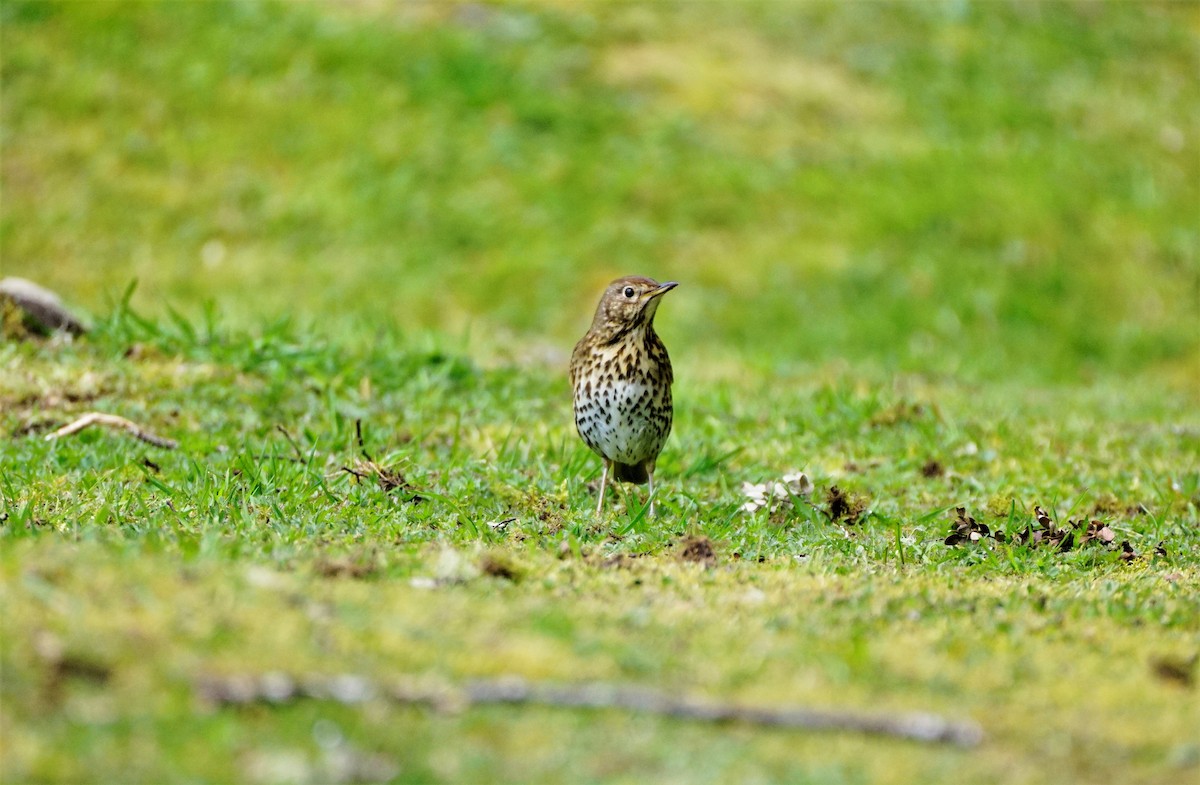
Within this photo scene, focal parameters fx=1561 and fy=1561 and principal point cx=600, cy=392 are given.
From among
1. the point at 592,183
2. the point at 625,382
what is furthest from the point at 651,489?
the point at 592,183

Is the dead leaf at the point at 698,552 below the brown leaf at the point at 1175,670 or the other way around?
below

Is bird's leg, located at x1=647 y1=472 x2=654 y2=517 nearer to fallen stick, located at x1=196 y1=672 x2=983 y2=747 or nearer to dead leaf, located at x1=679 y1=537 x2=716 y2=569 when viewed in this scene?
dead leaf, located at x1=679 y1=537 x2=716 y2=569

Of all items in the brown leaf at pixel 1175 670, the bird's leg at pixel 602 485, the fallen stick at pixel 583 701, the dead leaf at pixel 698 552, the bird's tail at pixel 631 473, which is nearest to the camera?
the fallen stick at pixel 583 701

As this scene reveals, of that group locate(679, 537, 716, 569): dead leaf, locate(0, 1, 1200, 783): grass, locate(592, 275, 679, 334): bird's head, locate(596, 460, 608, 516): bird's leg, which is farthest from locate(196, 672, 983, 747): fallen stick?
locate(592, 275, 679, 334): bird's head

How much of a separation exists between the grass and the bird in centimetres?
30

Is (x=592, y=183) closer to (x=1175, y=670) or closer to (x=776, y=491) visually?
(x=776, y=491)

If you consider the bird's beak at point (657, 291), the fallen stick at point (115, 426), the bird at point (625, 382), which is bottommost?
the fallen stick at point (115, 426)

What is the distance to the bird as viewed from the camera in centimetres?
710

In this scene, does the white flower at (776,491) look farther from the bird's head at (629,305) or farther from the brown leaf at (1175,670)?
the brown leaf at (1175,670)

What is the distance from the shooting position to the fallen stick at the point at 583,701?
392 cm

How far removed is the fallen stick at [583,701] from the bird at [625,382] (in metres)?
2.97

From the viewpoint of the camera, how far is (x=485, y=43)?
16156 mm

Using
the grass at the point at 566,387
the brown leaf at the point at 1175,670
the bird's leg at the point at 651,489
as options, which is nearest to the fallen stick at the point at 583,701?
the grass at the point at 566,387

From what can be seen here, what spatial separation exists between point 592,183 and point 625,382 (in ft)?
27.1
